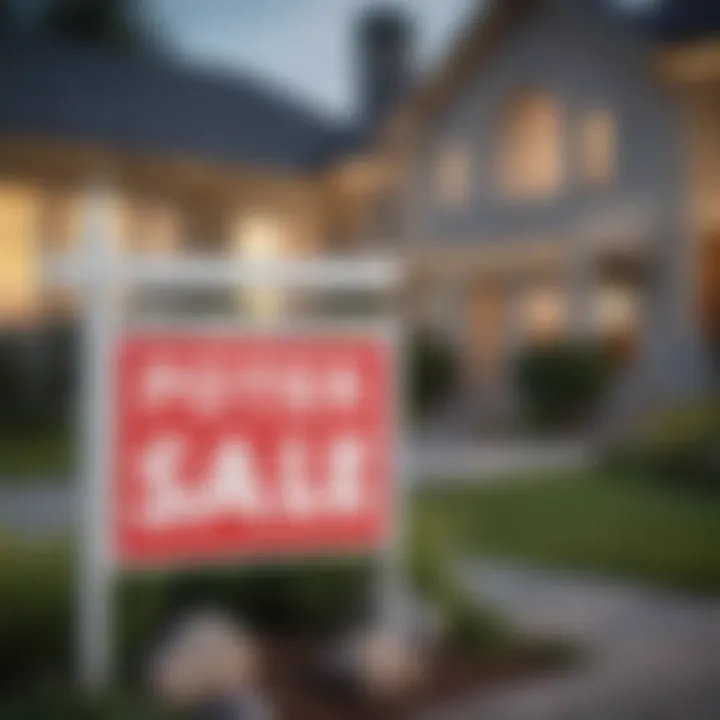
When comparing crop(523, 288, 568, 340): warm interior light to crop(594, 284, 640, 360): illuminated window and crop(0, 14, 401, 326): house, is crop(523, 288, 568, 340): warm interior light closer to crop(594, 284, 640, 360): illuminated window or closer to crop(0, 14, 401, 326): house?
crop(594, 284, 640, 360): illuminated window

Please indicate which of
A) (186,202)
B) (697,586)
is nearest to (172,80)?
(186,202)

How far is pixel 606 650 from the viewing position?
5.32ft

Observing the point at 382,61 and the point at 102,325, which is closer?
the point at 102,325

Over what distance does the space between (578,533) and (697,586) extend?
0.16m

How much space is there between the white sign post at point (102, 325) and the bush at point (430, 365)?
9cm

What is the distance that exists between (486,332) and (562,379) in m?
0.10

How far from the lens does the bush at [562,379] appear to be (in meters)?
1.63

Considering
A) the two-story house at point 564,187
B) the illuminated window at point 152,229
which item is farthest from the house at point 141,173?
the two-story house at point 564,187

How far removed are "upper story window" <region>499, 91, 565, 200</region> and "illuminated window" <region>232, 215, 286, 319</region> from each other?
10.6 inches

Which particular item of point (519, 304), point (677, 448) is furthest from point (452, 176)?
point (677, 448)

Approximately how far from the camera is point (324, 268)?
159 cm

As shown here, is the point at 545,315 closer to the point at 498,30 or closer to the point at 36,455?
the point at 498,30

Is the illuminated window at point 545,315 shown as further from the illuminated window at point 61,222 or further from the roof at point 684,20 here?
the illuminated window at point 61,222

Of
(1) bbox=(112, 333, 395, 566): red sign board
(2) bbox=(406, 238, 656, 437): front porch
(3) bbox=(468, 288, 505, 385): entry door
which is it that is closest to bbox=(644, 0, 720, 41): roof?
(2) bbox=(406, 238, 656, 437): front porch
